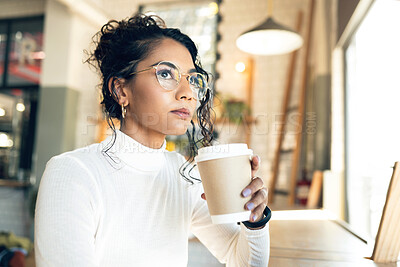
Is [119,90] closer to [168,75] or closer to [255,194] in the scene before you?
[168,75]

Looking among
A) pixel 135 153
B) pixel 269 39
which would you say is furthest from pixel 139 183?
pixel 269 39

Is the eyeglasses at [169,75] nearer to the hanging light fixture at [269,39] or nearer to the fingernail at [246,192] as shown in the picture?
the fingernail at [246,192]

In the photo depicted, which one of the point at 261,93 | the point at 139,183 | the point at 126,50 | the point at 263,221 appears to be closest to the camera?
the point at 263,221

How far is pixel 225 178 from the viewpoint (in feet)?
2.34

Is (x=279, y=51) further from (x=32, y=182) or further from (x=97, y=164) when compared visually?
(x=32, y=182)

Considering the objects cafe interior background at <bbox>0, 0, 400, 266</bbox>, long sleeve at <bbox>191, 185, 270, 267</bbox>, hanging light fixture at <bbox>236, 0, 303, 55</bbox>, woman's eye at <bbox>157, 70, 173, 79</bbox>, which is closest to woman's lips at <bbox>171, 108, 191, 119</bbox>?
woman's eye at <bbox>157, 70, 173, 79</bbox>

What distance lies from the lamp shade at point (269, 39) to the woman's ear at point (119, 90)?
166 cm

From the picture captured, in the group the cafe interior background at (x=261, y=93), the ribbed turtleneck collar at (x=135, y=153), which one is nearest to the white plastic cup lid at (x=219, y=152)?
the ribbed turtleneck collar at (x=135, y=153)

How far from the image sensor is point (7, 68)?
5.36 meters

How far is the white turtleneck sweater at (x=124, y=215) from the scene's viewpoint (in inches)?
29.6

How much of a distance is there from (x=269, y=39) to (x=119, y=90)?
77.7 inches

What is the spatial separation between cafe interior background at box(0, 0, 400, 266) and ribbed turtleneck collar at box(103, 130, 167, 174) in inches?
48.7

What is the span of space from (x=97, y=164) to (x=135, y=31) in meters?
0.47

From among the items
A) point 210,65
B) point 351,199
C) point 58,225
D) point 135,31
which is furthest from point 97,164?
point 210,65
